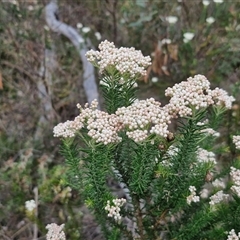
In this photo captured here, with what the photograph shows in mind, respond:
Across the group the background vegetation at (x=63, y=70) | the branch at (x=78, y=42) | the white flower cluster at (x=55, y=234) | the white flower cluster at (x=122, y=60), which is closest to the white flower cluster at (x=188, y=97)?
the white flower cluster at (x=122, y=60)

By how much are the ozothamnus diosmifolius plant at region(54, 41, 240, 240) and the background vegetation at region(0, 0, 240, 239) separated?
550 mm

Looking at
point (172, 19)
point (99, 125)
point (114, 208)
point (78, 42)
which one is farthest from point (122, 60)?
point (78, 42)

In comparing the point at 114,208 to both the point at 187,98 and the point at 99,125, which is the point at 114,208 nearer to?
the point at 99,125

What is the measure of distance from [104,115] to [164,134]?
177 mm

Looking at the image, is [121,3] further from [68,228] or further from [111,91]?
[111,91]

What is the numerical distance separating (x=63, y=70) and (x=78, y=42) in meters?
0.28

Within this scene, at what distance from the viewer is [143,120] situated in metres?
0.89

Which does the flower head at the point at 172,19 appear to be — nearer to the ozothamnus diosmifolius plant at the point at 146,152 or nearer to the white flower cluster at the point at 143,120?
the ozothamnus diosmifolius plant at the point at 146,152

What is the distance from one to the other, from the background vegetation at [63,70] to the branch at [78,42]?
0.06 meters

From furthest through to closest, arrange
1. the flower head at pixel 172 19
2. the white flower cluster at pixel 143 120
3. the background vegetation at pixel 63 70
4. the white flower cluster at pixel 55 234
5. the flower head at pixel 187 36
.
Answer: the flower head at pixel 172 19
the flower head at pixel 187 36
the background vegetation at pixel 63 70
the white flower cluster at pixel 55 234
the white flower cluster at pixel 143 120

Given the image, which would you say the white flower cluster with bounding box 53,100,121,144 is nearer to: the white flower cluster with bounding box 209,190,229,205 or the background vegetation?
the white flower cluster with bounding box 209,190,229,205

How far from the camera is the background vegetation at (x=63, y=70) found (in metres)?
1.84

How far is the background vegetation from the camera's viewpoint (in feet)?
6.03

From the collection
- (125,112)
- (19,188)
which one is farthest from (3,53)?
(125,112)
